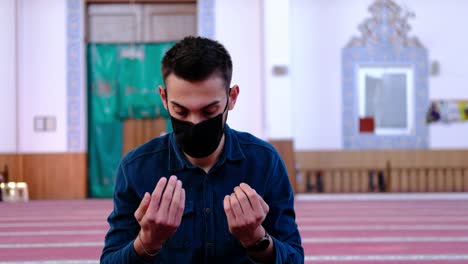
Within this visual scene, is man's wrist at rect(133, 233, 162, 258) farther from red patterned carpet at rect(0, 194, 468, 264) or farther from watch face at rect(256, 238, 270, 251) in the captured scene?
red patterned carpet at rect(0, 194, 468, 264)

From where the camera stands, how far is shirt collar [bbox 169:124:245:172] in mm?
1625

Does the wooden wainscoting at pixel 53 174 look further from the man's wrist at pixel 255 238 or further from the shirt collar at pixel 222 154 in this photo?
the man's wrist at pixel 255 238

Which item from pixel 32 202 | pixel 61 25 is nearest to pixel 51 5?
pixel 61 25

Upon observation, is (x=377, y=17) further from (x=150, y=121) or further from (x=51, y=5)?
(x=51, y=5)

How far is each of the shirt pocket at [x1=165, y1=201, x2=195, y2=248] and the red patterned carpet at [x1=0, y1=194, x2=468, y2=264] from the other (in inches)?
82.7

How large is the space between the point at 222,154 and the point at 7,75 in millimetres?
7627

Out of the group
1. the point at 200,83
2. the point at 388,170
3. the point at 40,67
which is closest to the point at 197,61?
the point at 200,83

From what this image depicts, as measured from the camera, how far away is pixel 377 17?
8633 millimetres

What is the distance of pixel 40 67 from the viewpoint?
28.9 feet

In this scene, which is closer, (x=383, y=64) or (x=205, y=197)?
(x=205, y=197)

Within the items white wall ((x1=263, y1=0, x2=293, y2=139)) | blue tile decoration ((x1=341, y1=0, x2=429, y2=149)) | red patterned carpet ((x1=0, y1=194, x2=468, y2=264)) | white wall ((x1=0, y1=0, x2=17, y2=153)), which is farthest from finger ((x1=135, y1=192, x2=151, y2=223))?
white wall ((x1=0, y1=0, x2=17, y2=153))

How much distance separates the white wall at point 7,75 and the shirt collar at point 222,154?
7.51 m

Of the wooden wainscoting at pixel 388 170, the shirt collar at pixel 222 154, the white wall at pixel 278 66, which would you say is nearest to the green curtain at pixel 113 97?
the white wall at pixel 278 66

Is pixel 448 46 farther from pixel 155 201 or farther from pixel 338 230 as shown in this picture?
pixel 155 201
